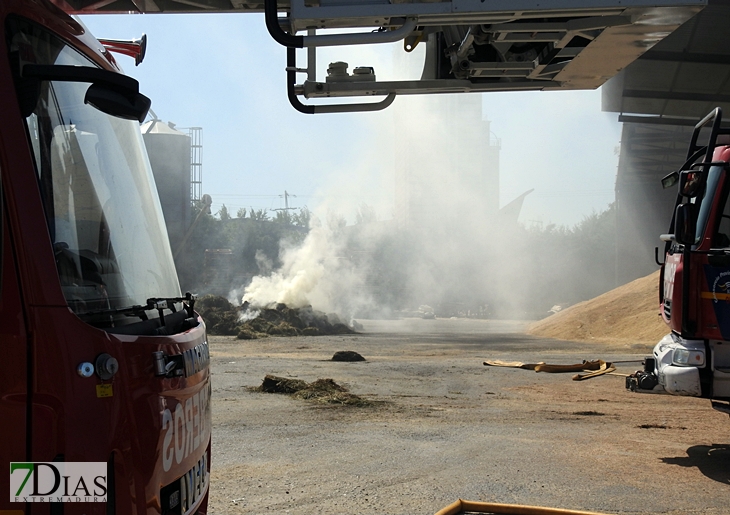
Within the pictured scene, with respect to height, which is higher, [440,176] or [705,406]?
[440,176]

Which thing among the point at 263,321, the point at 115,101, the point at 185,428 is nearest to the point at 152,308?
the point at 185,428

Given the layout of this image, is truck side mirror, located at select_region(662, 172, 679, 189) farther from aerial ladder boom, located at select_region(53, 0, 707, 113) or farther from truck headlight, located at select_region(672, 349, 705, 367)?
aerial ladder boom, located at select_region(53, 0, 707, 113)

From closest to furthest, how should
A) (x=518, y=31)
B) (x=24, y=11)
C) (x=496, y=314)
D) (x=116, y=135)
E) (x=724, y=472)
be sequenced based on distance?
(x=24, y=11) → (x=116, y=135) → (x=518, y=31) → (x=724, y=472) → (x=496, y=314)

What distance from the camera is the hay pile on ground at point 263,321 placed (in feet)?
100

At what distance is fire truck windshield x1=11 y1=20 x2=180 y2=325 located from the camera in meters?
2.55

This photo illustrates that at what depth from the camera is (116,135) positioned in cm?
325

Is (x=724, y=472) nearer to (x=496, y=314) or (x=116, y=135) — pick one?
(x=116, y=135)

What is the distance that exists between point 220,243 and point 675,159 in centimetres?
4161

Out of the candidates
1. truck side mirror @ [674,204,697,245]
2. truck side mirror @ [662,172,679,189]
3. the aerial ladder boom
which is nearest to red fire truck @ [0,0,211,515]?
the aerial ladder boom

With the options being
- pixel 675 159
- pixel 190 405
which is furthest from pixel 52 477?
pixel 675 159

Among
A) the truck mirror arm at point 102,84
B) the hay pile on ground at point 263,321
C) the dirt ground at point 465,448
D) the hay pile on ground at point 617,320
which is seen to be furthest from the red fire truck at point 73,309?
the hay pile on ground at point 263,321

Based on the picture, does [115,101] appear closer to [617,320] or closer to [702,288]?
[702,288]

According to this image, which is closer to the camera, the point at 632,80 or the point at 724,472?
the point at 724,472

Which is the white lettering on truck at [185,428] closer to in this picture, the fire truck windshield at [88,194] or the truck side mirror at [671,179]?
the fire truck windshield at [88,194]
